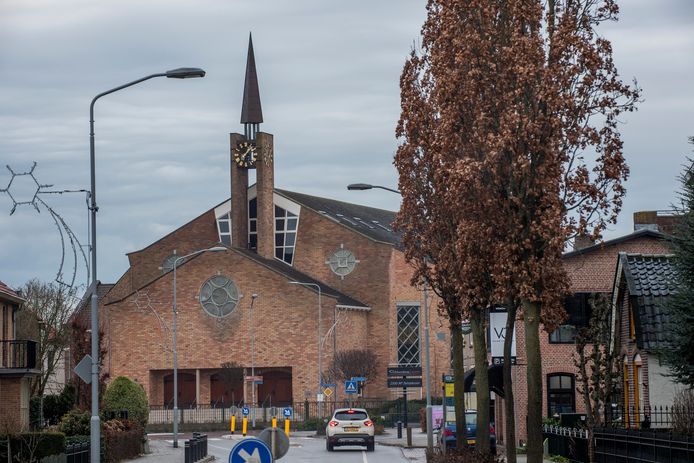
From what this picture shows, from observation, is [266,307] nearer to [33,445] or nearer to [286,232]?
[286,232]

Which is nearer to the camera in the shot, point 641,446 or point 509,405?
point 641,446

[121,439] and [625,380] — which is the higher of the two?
[625,380]

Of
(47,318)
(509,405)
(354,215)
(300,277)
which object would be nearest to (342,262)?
(300,277)

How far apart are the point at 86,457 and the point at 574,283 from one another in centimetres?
2175

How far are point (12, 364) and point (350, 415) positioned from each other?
13532 millimetres

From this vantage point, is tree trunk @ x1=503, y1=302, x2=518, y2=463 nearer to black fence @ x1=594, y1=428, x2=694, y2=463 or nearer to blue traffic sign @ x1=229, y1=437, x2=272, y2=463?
black fence @ x1=594, y1=428, x2=694, y2=463

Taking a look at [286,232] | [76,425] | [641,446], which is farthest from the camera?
[286,232]

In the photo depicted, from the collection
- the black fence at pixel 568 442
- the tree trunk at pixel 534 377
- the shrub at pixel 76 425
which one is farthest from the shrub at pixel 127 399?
the tree trunk at pixel 534 377

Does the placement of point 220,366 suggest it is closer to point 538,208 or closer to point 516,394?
point 516,394

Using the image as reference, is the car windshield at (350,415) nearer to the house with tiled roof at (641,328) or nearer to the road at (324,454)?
the road at (324,454)

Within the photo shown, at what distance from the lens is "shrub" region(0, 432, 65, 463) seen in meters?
31.6

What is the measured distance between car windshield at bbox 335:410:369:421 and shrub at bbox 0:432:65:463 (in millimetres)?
20975

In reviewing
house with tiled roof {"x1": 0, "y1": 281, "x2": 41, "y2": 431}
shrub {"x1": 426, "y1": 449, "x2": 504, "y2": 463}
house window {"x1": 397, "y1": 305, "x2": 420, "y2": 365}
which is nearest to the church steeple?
house window {"x1": 397, "y1": 305, "x2": 420, "y2": 365}

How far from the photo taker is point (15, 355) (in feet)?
156
